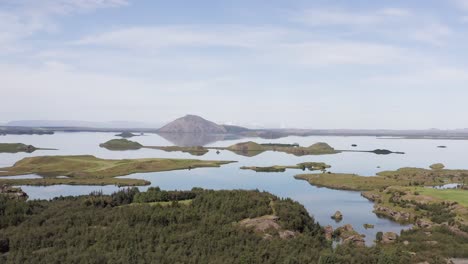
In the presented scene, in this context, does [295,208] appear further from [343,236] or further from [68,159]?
[68,159]

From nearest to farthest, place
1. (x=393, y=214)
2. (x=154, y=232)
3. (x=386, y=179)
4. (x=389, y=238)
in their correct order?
(x=154, y=232) → (x=389, y=238) → (x=393, y=214) → (x=386, y=179)

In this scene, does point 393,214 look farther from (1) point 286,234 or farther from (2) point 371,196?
(1) point 286,234

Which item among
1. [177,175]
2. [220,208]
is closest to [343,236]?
[220,208]

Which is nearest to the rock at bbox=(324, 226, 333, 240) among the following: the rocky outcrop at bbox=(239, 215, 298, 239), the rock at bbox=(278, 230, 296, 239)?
the rocky outcrop at bbox=(239, 215, 298, 239)

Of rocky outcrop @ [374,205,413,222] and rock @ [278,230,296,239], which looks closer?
rock @ [278,230,296,239]

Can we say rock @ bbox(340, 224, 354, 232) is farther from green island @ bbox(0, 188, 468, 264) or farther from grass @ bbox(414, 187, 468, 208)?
grass @ bbox(414, 187, 468, 208)

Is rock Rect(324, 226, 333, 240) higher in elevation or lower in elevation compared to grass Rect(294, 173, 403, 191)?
lower

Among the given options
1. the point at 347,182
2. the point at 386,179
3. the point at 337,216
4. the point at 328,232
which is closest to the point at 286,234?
the point at 328,232
